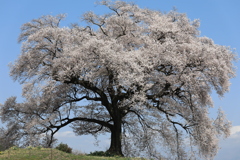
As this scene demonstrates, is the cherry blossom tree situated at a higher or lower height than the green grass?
higher

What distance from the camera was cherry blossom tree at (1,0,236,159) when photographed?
2408 centimetres

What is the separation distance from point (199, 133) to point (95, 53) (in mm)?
11596

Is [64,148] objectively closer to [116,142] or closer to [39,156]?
[116,142]

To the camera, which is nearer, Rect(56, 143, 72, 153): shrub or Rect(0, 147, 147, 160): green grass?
Rect(0, 147, 147, 160): green grass

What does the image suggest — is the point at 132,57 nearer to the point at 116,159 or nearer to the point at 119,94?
the point at 119,94

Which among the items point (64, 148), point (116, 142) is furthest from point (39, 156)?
point (116, 142)

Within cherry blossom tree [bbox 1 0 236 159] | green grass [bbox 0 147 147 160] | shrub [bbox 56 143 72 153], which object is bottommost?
green grass [bbox 0 147 147 160]

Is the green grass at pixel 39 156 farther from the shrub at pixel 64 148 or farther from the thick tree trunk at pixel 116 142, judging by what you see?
the thick tree trunk at pixel 116 142

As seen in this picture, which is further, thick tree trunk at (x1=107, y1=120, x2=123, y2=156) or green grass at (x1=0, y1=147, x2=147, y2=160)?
thick tree trunk at (x1=107, y1=120, x2=123, y2=156)

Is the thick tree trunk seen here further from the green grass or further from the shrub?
the green grass

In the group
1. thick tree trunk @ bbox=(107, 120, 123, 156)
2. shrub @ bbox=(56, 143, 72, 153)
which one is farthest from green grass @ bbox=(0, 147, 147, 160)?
thick tree trunk @ bbox=(107, 120, 123, 156)

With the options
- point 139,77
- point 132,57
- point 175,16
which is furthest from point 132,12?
point 139,77

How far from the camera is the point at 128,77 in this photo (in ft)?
74.3

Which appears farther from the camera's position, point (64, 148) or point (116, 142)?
point (116, 142)
